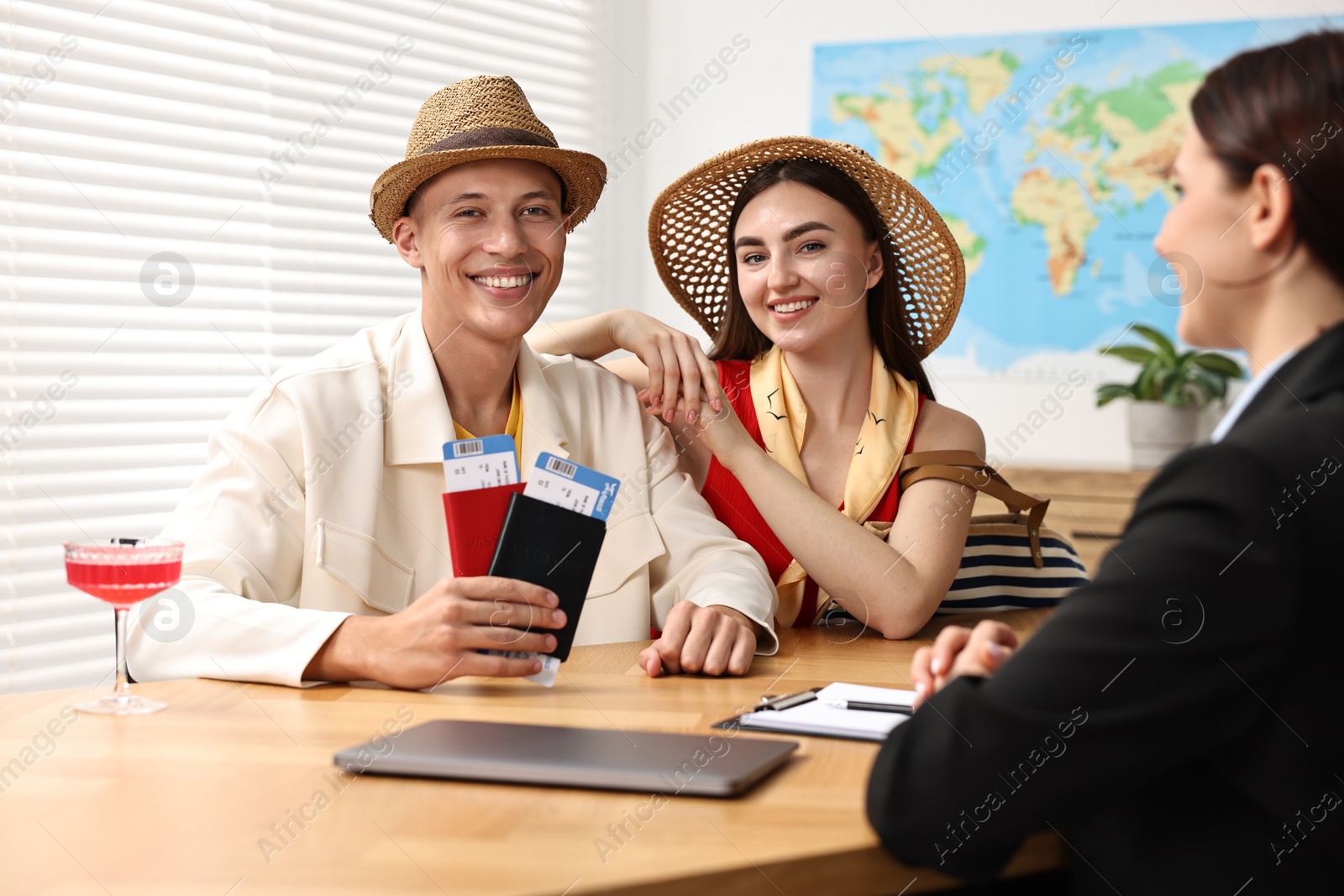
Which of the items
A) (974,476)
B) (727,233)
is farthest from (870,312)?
(974,476)

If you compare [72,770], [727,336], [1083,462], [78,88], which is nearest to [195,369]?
[78,88]

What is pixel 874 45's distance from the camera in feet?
13.2

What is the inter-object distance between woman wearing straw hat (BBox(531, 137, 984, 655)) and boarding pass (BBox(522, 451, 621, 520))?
0.56 meters

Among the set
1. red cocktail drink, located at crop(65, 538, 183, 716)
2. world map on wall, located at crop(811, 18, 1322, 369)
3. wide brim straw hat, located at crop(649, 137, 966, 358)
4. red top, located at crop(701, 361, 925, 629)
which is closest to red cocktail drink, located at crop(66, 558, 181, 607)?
red cocktail drink, located at crop(65, 538, 183, 716)

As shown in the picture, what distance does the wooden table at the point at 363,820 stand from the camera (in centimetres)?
87

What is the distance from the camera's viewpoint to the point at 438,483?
1.84 metres

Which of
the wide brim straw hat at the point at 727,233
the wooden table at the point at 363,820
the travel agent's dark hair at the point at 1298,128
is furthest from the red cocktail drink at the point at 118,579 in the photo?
the wide brim straw hat at the point at 727,233

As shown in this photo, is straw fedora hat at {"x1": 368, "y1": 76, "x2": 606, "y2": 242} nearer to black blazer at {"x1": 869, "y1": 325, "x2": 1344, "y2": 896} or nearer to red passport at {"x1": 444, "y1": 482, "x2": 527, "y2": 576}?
red passport at {"x1": 444, "y1": 482, "x2": 527, "y2": 576}

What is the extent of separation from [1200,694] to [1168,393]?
2.95 meters

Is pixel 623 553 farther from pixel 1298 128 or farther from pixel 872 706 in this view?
pixel 1298 128

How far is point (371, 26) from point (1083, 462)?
2.55m

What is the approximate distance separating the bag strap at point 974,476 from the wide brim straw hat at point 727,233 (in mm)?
433

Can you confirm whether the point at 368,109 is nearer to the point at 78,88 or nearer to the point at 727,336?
the point at 78,88

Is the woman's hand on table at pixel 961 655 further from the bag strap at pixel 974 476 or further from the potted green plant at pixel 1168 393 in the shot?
the potted green plant at pixel 1168 393
